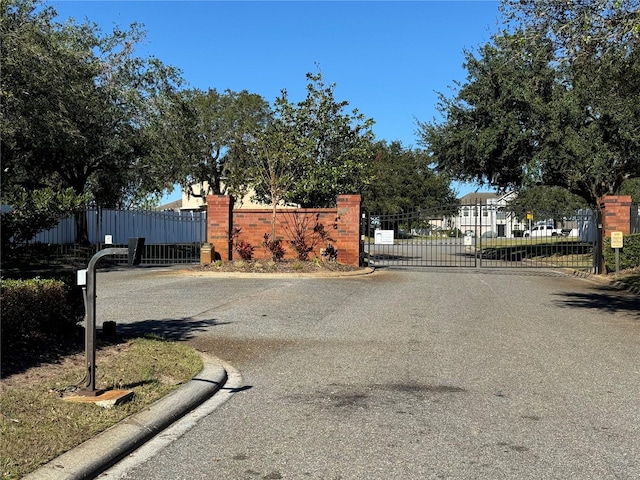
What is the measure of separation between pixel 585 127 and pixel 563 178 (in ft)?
8.08

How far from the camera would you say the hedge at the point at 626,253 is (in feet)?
59.1

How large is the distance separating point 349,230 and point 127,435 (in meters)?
16.5

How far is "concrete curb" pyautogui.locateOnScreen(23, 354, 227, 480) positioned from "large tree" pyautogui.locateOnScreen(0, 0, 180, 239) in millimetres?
4856

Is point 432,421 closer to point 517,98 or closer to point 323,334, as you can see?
point 323,334

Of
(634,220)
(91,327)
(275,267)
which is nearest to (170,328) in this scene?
(91,327)

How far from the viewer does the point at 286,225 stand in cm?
2109

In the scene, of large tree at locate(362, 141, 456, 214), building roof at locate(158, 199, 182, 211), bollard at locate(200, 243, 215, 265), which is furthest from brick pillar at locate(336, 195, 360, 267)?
building roof at locate(158, 199, 182, 211)

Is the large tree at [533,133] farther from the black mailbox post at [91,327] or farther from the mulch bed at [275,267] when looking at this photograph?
the black mailbox post at [91,327]

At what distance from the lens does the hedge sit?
1802 cm

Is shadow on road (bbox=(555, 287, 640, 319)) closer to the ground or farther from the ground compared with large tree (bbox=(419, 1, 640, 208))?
closer to the ground

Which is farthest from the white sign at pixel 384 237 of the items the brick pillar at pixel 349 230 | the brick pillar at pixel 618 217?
the brick pillar at pixel 618 217

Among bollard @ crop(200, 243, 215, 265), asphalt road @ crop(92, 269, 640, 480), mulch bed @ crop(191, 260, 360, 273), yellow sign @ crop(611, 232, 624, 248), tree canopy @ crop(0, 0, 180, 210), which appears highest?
tree canopy @ crop(0, 0, 180, 210)

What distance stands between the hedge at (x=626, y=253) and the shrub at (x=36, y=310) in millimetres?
16114

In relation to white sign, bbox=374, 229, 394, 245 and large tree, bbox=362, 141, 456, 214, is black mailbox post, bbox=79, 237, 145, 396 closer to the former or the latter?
white sign, bbox=374, 229, 394, 245
